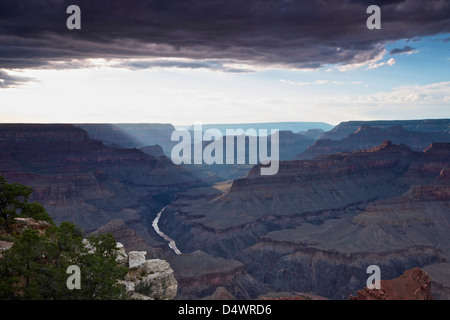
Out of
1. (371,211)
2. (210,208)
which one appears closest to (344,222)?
(371,211)

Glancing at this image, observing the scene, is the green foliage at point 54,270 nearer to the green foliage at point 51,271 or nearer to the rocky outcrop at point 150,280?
the green foliage at point 51,271

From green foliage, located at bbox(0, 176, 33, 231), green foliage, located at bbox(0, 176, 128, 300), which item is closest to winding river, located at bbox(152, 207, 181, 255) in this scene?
green foliage, located at bbox(0, 176, 33, 231)

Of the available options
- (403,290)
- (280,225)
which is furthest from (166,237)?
(403,290)

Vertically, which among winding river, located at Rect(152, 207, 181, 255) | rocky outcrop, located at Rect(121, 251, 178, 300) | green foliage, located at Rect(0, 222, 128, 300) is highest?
green foliage, located at Rect(0, 222, 128, 300)

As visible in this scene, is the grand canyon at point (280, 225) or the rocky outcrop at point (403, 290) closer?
the rocky outcrop at point (403, 290)

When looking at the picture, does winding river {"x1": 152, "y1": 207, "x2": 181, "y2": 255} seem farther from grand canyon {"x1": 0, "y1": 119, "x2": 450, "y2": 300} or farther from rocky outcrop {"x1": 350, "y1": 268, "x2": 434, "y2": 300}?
rocky outcrop {"x1": 350, "y1": 268, "x2": 434, "y2": 300}

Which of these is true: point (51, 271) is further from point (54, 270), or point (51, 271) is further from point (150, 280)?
point (150, 280)

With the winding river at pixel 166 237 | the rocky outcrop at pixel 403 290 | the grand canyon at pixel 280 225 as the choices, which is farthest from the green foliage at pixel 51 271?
the winding river at pixel 166 237
